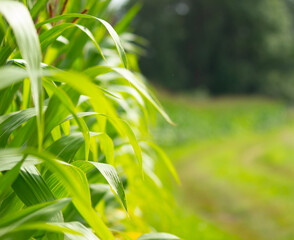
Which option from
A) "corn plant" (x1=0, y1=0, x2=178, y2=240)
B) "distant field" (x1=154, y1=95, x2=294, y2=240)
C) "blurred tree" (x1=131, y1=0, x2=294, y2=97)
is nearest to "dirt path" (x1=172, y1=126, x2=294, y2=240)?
"distant field" (x1=154, y1=95, x2=294, y2=240)

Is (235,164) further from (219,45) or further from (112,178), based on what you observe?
(219,45)

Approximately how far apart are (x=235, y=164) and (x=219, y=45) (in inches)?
581

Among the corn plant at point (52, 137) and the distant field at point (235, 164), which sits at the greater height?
the corn plant at point (52, 137)

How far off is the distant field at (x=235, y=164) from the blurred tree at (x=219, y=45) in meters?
5.73

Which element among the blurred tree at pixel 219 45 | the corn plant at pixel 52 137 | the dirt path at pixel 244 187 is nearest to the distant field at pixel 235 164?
the dirt path at pixel 244 187

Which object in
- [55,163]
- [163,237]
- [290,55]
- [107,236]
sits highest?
[55,163]

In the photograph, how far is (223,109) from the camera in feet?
47.5

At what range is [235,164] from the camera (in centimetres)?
764

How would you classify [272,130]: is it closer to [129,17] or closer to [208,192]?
[208,192]

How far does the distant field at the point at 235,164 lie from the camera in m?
4.78

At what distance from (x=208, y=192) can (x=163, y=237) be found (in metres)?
5.10

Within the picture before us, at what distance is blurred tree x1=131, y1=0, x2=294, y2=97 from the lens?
66.3 feet

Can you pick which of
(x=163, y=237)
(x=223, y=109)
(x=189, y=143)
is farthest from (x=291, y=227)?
(x=223, y=109)

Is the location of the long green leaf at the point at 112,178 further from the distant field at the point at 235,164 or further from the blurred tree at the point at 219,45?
the blurred tree at the point at 219,45
